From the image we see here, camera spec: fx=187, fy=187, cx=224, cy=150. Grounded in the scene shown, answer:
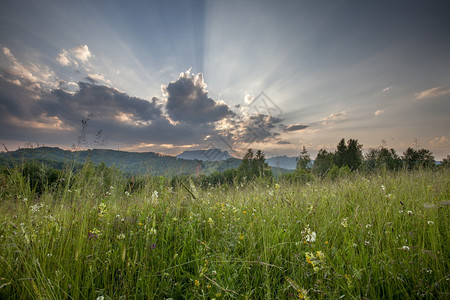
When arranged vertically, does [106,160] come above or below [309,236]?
above

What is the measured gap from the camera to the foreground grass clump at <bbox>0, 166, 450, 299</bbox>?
5.79 feet

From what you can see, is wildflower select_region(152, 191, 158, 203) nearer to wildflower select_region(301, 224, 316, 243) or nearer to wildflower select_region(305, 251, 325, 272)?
wildflower select_region(301, 224, 316, 243)

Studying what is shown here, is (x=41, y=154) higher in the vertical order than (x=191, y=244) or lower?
higher

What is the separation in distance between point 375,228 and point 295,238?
1226 mm

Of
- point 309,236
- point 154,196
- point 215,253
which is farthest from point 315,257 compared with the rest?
point 154,196

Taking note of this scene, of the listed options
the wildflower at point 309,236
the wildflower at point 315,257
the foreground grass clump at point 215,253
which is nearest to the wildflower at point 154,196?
the foreground grass clump at point 215,253

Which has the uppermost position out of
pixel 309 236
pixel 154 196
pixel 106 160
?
pixel 106 160

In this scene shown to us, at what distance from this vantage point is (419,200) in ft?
Result: 11.3

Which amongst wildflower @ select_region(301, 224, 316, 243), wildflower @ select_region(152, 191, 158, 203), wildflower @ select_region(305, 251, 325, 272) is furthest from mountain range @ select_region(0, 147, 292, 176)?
wildflower @ select_region(305, 251, 325, 272)

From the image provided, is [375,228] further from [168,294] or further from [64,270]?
[64,270]

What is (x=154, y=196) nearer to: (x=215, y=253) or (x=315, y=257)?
(x=215, y=253)

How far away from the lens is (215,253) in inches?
85.4

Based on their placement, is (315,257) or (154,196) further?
(154,196)

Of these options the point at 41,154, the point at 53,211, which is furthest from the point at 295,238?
the point at 41,154
